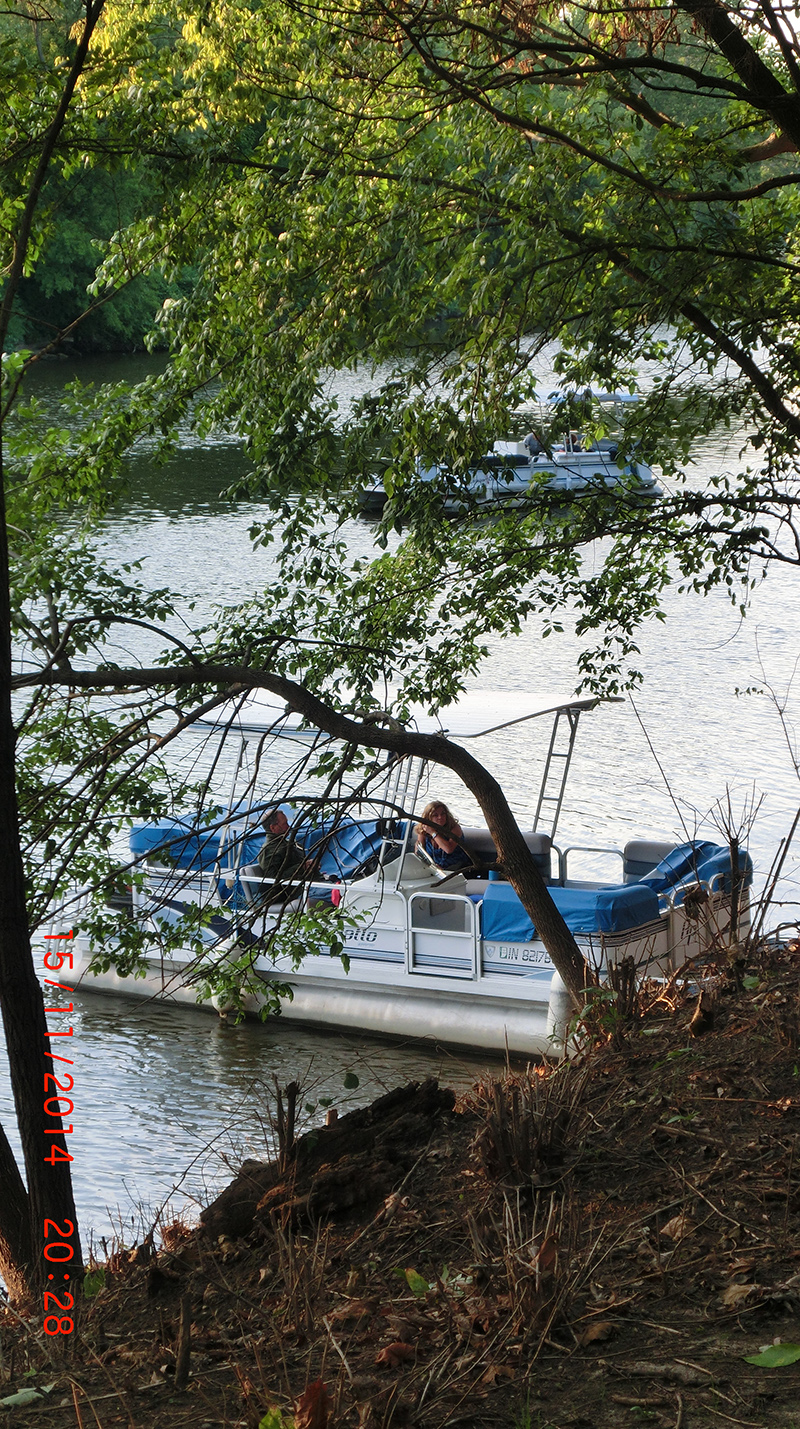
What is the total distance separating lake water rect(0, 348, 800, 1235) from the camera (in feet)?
37.3

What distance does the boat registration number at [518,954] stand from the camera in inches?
508

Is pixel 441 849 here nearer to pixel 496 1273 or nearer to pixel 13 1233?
pixel 13 1233

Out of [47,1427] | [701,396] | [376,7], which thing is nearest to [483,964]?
[701,396]

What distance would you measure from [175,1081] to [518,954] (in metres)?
3.58

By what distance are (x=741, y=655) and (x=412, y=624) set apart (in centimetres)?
1920

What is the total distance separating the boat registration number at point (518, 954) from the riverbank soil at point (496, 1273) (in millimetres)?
7316

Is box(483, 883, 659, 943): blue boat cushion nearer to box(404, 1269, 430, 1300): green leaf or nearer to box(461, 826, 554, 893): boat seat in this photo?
box(461, 826, 554, 893): boat seat

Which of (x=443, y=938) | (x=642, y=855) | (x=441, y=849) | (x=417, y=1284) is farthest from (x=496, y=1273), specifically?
(x=642, y=855)

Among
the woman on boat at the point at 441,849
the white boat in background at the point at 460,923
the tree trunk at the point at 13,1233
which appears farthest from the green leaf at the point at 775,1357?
the woman on boat at the point at 441,849

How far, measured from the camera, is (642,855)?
46.7 feet

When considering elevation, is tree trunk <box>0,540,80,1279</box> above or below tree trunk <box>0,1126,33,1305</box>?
above

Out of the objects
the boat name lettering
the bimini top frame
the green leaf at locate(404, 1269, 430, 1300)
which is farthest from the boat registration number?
the green leaf at locate(404, 1269, 430, 1300)

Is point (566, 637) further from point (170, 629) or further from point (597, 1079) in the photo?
point (597, 1079)

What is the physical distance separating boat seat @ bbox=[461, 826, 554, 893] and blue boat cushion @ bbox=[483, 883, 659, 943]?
336 mm
